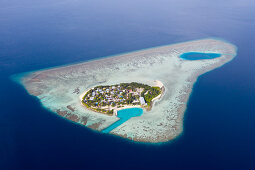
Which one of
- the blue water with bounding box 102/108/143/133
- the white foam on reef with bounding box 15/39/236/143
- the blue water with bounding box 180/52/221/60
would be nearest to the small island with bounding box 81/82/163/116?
the blue water with bounding box 102/108/143/133

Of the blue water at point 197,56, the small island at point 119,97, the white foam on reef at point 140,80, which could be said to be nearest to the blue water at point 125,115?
the white foam on reef at point 140,80

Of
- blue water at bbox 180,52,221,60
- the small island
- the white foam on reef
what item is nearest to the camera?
the white foam on reef

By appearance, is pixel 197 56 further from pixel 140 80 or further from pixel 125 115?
pixel 125 115

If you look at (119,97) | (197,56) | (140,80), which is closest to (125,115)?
(119,97)

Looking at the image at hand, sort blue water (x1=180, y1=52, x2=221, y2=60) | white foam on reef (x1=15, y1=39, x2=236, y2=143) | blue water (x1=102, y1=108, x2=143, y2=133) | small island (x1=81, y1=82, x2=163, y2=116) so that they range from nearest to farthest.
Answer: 1. blue water (x1=102, y1=108, x2=143, y2=133)
2. white foam on reef (x1=15, y1=39, x2=236, y2=143)
3. small island (x1=81, y1=82, x2=163, y2=116)
4. blue water (x1=180, y1=52, x2=221, y2=60)

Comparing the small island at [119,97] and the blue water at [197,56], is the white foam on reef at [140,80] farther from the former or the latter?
the blue water at [197,56]

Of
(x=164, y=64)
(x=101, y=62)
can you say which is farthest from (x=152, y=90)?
(x=101, y=62)

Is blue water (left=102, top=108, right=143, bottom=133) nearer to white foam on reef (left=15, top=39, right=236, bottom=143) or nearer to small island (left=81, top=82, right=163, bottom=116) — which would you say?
white foam on reef (left=15, top=39, right=236, bottom=143)

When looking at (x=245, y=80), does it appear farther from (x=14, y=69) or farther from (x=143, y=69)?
(x=14, y=69)
